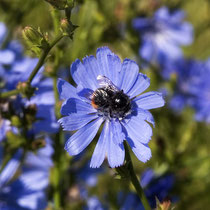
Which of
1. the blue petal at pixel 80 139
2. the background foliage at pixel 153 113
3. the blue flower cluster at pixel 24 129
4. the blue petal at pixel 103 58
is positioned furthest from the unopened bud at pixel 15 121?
the blue petal at pixel 103 58

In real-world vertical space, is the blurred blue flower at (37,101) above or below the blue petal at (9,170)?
above

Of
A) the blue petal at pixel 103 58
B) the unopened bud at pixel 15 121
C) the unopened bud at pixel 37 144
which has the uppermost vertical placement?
the unopened bud at pixel 15 121

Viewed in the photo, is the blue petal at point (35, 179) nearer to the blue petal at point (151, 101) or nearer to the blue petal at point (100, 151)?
the blue petal at point (100, 151)

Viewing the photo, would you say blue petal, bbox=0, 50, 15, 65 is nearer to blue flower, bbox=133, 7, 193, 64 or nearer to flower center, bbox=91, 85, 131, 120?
flower center, bbox=91, 85, 131, 120

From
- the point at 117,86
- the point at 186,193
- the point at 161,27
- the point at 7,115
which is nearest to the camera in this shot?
the point at 117,86

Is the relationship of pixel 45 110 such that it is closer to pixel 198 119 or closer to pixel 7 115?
pixel 7 115

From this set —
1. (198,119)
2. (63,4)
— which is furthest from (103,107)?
(198,119)
